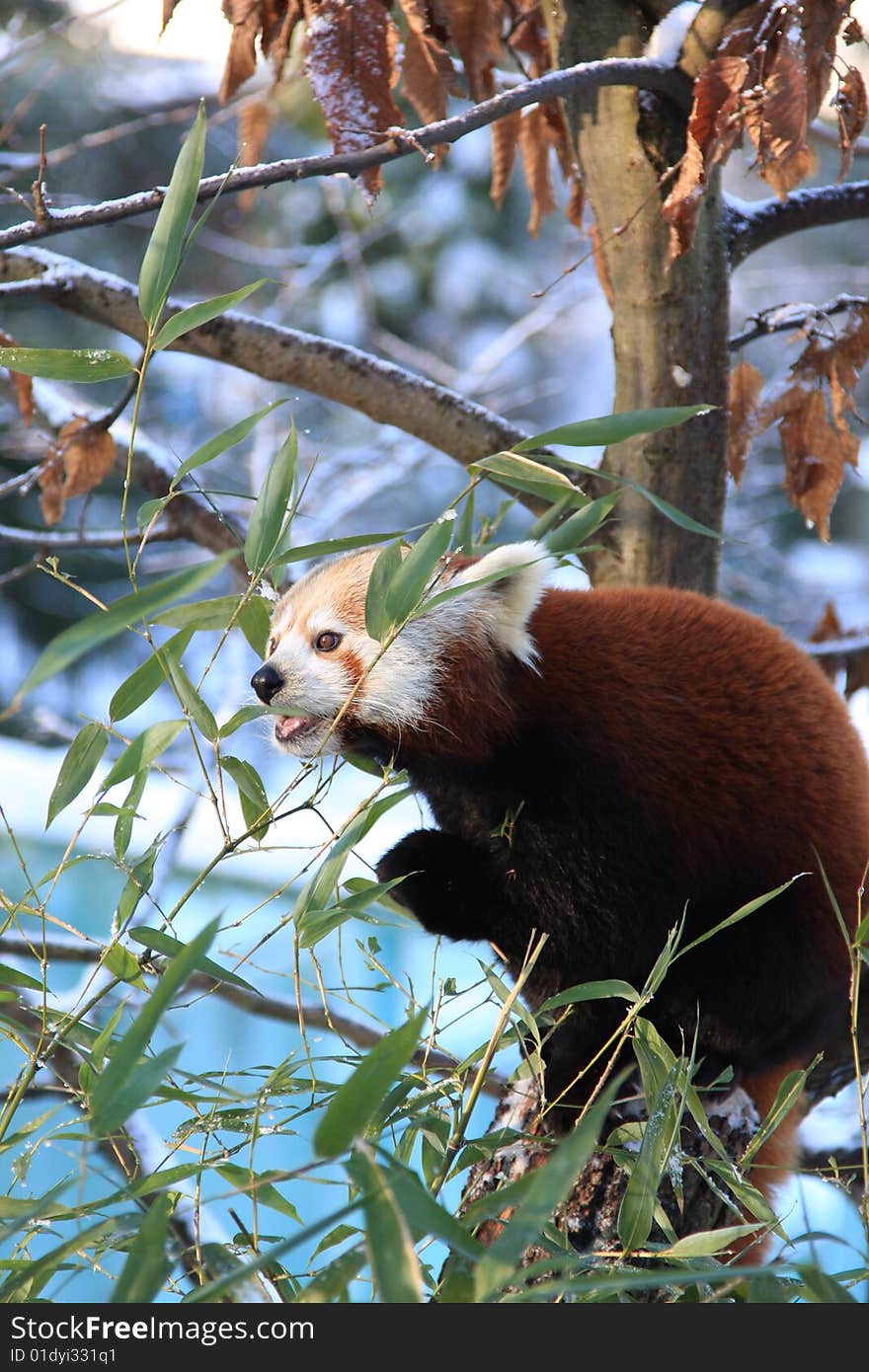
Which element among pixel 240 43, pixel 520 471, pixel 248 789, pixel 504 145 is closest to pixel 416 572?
pixel 520 471

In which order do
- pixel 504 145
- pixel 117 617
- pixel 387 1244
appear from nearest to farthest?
pixel 387 1244 → pixel 117 617 → pixel 504 145

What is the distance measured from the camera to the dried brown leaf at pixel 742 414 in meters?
1.62

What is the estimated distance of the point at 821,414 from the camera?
5.03 ft

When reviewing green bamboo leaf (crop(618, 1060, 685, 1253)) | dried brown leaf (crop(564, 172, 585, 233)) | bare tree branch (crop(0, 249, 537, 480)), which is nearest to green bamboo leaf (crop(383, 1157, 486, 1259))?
green bamboo leaf (crop(618, 1060, 685, 1253))

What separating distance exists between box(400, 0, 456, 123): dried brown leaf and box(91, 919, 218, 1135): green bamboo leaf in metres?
1.13

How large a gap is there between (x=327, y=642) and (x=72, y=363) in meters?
0.43

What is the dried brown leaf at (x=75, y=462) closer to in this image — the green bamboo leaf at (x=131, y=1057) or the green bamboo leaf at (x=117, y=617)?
the green bamboo leaf at (x=117, y=617)

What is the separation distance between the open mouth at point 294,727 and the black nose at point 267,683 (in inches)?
1.6

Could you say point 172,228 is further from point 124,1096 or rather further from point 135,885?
point 124,1096

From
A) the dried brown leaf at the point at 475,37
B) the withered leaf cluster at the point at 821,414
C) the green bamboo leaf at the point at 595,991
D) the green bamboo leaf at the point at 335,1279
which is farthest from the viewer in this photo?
the withered leaf cluster at the point at 821,414

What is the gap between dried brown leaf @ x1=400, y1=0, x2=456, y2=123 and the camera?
1.38 metres

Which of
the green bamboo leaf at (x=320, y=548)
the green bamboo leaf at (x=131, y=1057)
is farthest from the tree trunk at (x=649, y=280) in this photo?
the green bamboo leaf at (x=131, y=1057)

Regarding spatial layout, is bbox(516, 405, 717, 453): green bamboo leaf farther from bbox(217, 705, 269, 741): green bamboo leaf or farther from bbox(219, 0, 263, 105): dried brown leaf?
bbox(219, 0, 263, 105): dried brown leaf
